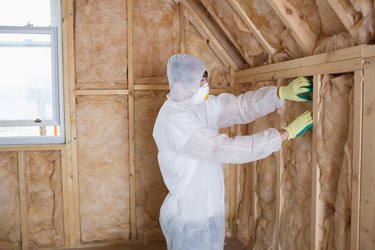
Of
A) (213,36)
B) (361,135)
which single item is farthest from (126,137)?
(361,135)

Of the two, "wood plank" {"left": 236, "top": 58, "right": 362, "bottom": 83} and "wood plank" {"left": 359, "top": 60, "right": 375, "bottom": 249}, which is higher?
"wood plank" {"left": 236, "top": 58, "right": 362, "bottom": 83}

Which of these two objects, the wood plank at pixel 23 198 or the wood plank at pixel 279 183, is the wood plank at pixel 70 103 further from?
the wood plank at pixel 279 183

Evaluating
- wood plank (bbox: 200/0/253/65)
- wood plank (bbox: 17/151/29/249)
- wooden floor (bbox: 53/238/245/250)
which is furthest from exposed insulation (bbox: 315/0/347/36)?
wood plank (bbox: 17/151/29/249)

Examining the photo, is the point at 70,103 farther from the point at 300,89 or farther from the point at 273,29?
the point at 300,89

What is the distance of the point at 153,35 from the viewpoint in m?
3.27

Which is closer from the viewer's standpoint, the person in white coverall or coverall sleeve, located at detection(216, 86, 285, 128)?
the person in white coverall

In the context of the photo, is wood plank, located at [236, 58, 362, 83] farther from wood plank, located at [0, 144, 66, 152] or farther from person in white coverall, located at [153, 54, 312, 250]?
wood plank, located at [0, 144, 66, 152]

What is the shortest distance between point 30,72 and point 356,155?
9.24 feet

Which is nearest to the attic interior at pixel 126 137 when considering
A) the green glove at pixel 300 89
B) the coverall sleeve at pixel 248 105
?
the coverall sleeve at pixel 248 105

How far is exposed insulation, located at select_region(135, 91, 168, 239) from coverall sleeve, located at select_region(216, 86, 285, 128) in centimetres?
103

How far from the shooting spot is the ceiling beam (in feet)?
10.4

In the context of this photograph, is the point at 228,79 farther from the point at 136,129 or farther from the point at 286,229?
the point at 286,229

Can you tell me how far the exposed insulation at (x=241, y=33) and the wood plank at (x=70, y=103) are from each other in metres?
1.29

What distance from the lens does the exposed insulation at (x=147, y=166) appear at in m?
3.27
